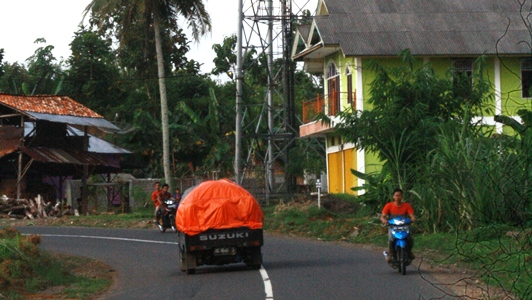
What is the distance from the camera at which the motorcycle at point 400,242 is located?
16.3m

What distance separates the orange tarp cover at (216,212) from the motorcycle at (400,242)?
273 cm

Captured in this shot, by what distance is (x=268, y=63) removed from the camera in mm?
37750

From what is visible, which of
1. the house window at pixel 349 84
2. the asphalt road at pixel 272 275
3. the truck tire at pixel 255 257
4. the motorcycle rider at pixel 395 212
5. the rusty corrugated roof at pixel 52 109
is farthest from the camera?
the rusty corrugated roof at pixel 52 109

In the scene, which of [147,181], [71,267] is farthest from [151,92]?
[71,267]

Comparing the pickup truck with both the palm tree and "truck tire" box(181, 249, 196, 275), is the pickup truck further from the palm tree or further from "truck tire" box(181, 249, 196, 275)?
the palm tree

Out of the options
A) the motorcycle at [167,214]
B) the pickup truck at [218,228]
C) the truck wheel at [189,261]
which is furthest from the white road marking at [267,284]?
the motorcycle at [167,214]

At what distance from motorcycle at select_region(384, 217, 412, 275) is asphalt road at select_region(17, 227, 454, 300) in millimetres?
206

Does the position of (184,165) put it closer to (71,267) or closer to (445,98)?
(445,98)

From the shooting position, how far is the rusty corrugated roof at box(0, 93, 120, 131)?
4012 centimetres

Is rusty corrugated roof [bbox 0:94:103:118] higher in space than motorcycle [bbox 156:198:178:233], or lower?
higher

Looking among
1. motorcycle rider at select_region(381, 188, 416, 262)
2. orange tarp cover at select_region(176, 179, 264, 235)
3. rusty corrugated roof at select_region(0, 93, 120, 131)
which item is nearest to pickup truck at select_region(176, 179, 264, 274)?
orange tarp cover at select_region(176, 179, 264, 235)

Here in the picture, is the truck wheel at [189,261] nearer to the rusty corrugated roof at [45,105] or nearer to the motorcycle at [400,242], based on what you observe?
the motorcycle at [400,242]

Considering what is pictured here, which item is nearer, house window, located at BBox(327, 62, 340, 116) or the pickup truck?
the pickup truck

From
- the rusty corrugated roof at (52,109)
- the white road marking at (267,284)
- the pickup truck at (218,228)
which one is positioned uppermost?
the rusty corrugated roof at (52,109)
